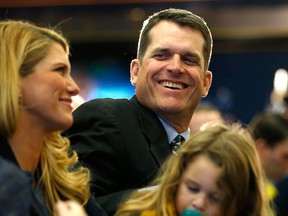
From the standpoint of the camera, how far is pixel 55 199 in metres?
2.16

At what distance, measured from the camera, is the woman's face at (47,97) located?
2047 mm

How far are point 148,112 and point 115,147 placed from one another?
0.72 feet

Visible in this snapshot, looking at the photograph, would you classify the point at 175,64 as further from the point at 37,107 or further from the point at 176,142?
the point at 37,107

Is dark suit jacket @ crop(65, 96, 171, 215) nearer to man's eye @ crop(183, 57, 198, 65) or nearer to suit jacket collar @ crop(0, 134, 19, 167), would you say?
man's eye @ crop(183, 57, 198, 65)

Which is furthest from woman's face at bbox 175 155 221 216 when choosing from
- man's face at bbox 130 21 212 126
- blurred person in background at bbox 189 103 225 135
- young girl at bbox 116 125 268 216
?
blurred person in background at bbox 189 103 225 135

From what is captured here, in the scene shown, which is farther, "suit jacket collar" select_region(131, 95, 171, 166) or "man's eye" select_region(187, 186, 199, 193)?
"suit jacket collar" select_region(131, 95, 171, 166)

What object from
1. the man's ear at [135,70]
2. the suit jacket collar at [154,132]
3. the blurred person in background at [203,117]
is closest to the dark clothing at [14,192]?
the suit jacket collar at [154,132]

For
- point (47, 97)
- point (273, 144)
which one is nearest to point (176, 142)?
point (47, 97)

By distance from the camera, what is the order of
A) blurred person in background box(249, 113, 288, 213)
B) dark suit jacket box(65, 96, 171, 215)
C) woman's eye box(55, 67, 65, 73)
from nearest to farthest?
1. woman's eye box(55, 67, 65, 73)
2. dark suit jacket box(65, 96, 171, 215)
3. blurred person in background box(249, 113, 288, 213)

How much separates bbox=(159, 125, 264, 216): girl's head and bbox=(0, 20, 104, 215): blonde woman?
0.25m

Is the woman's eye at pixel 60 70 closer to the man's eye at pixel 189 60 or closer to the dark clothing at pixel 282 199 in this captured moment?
the man's eye at pixel 189 60

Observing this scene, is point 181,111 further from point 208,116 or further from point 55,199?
point 208,116

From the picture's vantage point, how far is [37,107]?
2.05m

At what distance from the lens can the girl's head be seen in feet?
6.78
